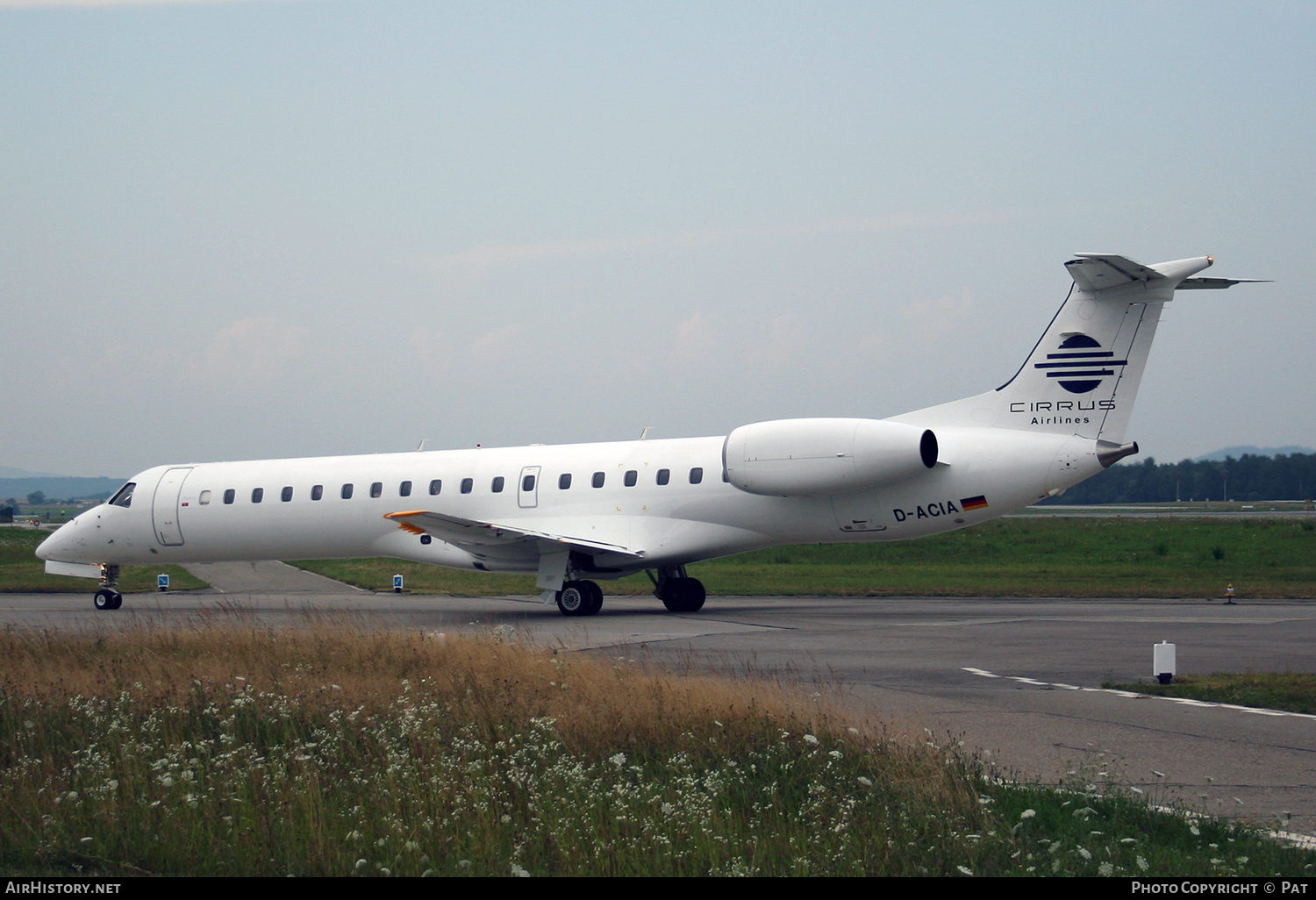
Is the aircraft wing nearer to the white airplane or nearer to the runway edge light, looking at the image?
the white airplane

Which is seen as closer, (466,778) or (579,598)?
(466,778)

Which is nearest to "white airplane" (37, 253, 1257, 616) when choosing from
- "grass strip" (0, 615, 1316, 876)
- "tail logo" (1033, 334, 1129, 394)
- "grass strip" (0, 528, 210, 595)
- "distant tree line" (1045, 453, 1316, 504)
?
"tail logo" (1033, 334, 1129, 394)

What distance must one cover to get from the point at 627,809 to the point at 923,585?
23.3 metres

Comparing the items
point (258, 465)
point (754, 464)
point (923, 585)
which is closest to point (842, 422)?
point (754, 464)

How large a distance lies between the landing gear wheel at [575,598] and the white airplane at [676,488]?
3 centimetres

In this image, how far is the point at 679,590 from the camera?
2384 cm

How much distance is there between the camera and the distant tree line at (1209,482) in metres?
140

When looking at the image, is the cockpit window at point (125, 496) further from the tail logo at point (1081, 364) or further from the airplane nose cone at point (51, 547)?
the tail logo at point (1081, 364)

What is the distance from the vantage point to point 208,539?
87.6 feet

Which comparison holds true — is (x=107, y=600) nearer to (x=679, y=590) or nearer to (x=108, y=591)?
(x=108, y=591)

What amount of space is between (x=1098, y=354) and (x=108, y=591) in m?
21.0

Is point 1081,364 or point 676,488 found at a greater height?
point 1081,364

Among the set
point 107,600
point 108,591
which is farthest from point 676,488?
point 108,591

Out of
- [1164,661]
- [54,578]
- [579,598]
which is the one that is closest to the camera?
[1164,661]
